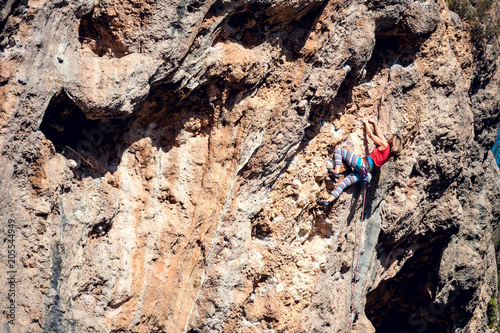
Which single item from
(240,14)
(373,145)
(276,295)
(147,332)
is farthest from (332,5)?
(147,332)

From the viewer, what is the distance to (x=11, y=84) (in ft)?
13.3

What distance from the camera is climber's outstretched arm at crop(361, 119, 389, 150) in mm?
6938

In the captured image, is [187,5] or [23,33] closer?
[23,33]

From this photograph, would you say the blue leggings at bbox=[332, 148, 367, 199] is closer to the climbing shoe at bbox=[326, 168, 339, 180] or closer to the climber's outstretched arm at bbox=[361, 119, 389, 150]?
the climbing shoe at bbox=[326, 168, 339, 180]

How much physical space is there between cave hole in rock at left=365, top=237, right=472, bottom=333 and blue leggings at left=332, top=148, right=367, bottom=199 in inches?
112

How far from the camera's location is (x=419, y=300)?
9.66 metres

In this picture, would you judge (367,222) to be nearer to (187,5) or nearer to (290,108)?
(290,108)

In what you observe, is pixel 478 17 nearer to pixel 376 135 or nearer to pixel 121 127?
pixel 376 135

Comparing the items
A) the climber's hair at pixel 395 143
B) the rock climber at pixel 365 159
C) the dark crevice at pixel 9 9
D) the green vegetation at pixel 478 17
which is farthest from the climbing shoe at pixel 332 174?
the dark crevice at pixel 9 9

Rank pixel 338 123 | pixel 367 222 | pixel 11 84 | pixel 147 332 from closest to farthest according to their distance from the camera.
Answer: pixel 11 84 → pixel 147 332 → pixel 338 123 → pixel 367 222

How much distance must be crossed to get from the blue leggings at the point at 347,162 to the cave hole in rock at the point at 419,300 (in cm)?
286

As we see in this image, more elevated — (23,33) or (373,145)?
(373,145)

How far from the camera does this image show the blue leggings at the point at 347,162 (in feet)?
22.1

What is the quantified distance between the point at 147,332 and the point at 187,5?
10.2 feet
